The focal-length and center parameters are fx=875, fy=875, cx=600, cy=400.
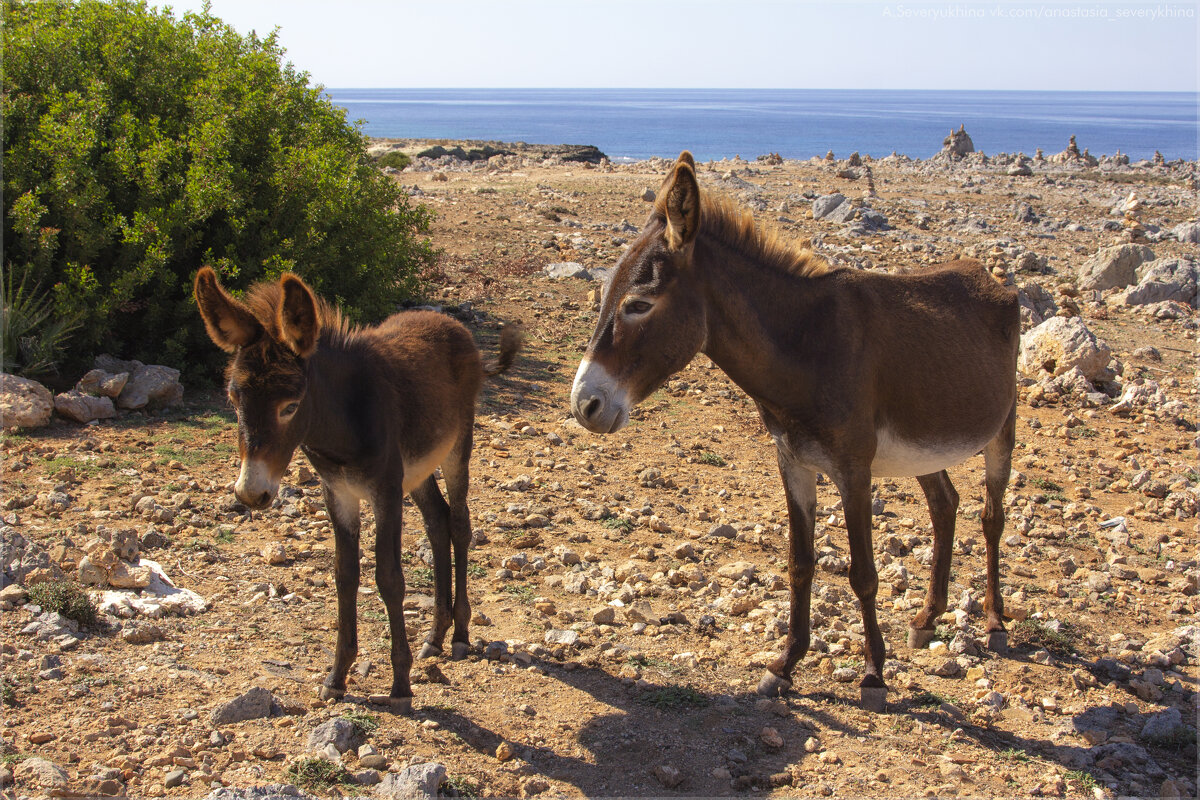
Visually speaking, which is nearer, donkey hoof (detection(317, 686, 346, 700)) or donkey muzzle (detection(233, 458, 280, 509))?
donkey muzzle (detection(233, 458, 280, 509))

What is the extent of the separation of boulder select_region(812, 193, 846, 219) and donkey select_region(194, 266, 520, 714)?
17.9 metres

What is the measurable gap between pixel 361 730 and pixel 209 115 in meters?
8.41

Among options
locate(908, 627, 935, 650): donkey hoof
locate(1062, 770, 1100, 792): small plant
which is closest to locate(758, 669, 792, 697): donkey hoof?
locate(908, 627, 935, 650): donkey hoof

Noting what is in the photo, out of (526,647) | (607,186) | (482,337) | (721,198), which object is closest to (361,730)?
(526,647)

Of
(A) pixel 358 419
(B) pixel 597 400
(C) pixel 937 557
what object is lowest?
(C) pixel 937 557

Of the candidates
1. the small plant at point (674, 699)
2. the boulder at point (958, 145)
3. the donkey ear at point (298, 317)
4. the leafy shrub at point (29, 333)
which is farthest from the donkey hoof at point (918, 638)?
the boulder at point (958, 145)

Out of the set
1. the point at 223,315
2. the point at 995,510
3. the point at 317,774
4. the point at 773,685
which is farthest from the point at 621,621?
the point at 223,315

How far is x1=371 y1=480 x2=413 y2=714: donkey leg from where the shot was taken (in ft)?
→ 15.5

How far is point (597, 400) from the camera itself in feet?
14.2

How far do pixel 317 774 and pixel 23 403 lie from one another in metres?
6.09

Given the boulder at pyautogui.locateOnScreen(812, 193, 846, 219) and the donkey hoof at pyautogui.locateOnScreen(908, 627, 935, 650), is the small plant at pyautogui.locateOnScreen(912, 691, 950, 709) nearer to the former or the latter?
the donkey hoof at pyautogui.locateOnScreen(908, 627, 935, 650)

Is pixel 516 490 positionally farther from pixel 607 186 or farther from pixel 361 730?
pixel 607 186

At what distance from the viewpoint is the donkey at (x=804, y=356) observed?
4.51 meters

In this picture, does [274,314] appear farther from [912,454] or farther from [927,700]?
[927,700]
